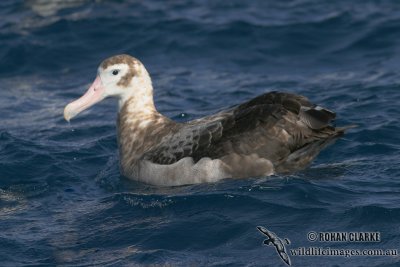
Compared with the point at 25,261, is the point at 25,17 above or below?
above

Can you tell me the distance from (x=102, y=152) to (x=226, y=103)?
2.48 meters

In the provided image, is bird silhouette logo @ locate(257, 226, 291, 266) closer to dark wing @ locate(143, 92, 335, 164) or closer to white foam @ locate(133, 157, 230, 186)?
white foam @ locate(133, 157, 230, 186)

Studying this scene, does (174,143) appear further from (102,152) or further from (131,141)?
(102,152)

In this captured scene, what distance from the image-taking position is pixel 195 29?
16797mm

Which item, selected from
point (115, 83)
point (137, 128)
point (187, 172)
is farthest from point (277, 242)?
point (115, 83)

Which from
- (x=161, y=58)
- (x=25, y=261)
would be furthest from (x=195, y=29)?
(x=25, y=261)

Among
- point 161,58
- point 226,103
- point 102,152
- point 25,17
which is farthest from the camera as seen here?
point 25,17

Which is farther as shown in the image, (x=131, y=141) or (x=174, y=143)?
(x=131, y=141)

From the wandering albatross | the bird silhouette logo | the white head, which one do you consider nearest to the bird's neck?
the white head

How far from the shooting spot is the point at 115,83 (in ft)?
35.3

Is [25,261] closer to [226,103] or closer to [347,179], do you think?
[347,179]

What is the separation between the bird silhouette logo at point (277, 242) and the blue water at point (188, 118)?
0.19ft

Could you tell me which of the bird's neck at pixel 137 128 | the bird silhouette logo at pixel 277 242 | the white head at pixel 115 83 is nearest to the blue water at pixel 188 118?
the bird silhouette logo at pixel 277 242

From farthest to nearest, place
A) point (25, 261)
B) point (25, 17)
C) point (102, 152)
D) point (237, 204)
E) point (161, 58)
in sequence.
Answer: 1. point (25, 17)
2. point (161, 58)
3. point (102, 152)
4. point (237, 204)
5. point (25, 261)
